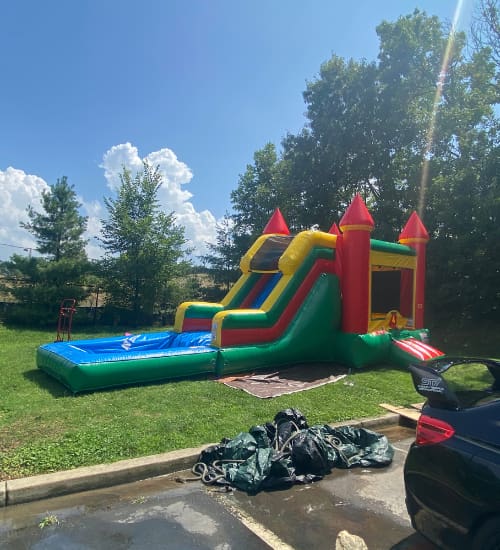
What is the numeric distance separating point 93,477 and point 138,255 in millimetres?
14674

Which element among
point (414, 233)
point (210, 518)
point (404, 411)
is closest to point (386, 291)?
point (414, 233)

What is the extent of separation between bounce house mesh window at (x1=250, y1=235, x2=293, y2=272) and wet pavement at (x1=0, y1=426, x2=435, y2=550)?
6852 mm

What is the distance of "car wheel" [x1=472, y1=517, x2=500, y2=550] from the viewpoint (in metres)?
2.39

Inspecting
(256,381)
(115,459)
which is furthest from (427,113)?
(115,459)

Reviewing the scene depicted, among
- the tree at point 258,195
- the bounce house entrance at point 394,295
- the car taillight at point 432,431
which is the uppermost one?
the tree at point 258,195

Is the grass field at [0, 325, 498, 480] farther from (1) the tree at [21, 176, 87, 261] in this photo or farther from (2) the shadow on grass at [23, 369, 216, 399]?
(1) the tree at [21, 176, 87, 261]

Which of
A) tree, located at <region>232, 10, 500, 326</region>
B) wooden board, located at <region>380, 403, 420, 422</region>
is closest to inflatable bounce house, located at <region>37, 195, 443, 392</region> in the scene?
wooden board, located at <region>380, 403, 420, 422</region>

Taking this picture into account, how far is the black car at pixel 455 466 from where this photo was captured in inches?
97.2

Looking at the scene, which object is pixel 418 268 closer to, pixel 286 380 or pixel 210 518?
pixel 286 380

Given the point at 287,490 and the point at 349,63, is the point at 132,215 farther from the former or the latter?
the point at 287,490

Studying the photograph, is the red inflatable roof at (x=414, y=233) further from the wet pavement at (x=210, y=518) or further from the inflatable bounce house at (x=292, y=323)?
the wet pavement at (x=210, y=518)

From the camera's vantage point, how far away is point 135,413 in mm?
5879

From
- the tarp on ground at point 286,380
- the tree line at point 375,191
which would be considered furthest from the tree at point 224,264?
the tarp on ground at point 286,380

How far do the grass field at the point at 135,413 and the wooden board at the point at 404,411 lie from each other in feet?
0.51
